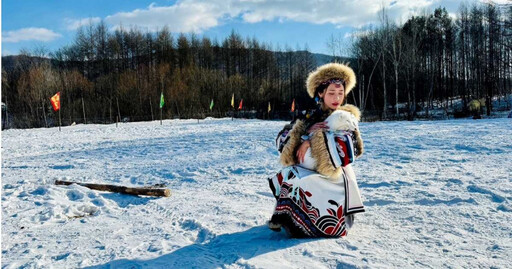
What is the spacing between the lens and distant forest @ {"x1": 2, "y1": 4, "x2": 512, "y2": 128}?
Answer: 113 feet

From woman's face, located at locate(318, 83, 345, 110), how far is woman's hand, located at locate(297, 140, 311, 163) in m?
0.42

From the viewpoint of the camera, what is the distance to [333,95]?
3025 millimetres

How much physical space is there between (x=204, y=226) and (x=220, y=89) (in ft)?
141

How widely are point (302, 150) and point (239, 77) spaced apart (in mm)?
45539

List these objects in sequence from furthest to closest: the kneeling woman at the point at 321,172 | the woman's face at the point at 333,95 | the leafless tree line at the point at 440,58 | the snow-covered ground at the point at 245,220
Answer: the leafless tree line at the point at 440,58, the woman's face at the point at 333,95, the kneeling woman at the point at 321,172, the snow-covered ground at the point at 245,220

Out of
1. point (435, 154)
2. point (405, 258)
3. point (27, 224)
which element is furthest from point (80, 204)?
point (435, 154)

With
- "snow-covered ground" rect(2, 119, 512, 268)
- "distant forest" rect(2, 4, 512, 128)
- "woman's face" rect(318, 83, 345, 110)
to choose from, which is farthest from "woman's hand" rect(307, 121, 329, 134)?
"distant forest" rect(2, 4, 512, 128)

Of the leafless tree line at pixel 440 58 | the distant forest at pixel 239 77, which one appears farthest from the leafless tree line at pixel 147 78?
the leafless tree line at pixel 440 58

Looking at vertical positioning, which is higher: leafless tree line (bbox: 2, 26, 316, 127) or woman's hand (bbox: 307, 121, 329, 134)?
leafless tree line (bbox: 2, 26, 316, 127)

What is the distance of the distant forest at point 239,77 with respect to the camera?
34.6m

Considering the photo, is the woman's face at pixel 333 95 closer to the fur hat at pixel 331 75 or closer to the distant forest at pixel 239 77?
the fur hat at pixel 331 75

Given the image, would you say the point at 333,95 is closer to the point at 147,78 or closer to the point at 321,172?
the point at 321,172

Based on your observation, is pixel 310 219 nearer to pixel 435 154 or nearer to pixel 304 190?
pixel 304 190

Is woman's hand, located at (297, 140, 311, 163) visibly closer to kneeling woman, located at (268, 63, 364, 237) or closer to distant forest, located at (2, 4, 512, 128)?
kneeling woman, located at (268, 63, 364, 237)
